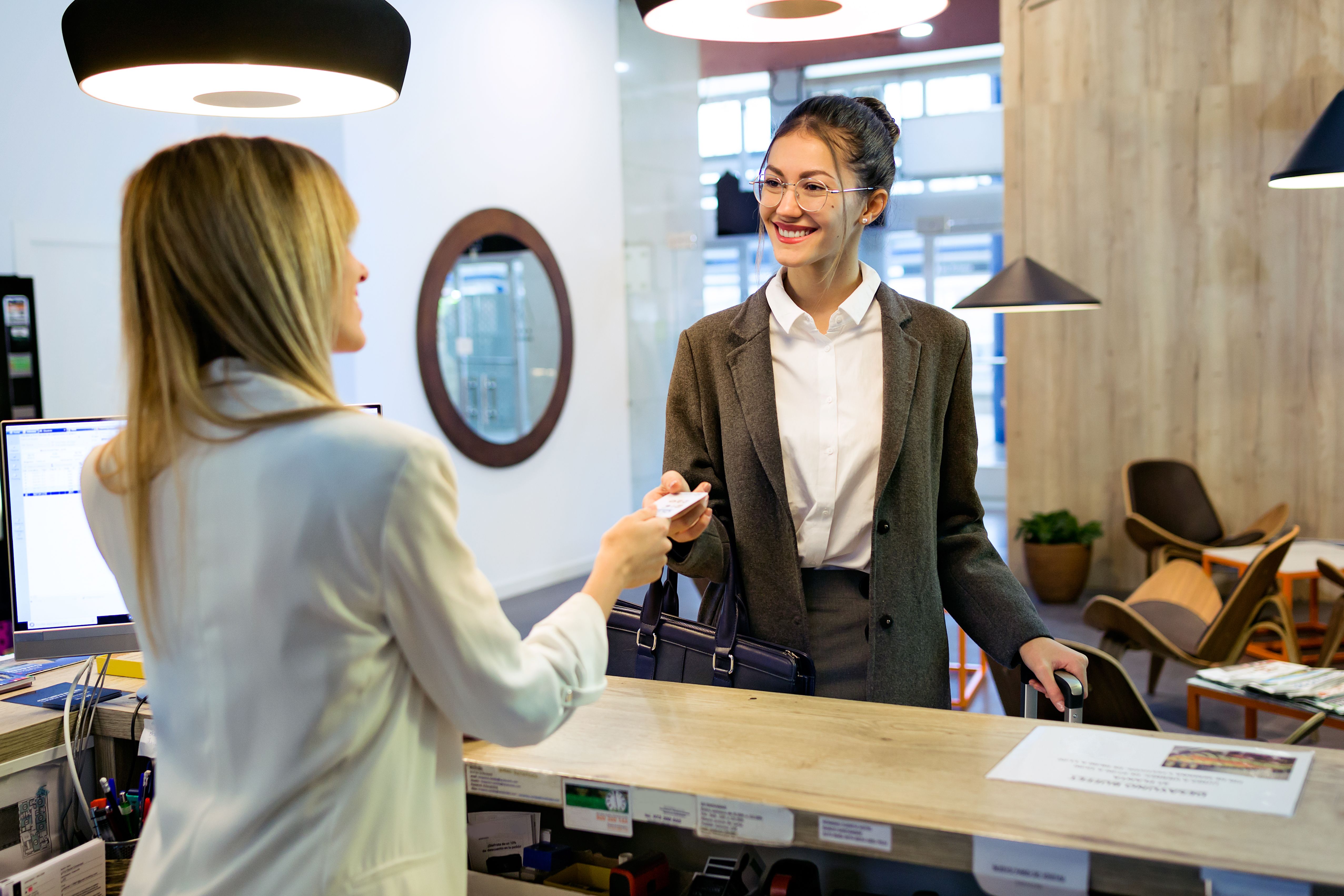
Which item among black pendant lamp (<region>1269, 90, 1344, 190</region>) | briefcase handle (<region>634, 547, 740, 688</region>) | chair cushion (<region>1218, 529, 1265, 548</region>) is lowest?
chair cushion (<region>1218, 529, 1265, 548</region>)

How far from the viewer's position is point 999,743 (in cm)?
138

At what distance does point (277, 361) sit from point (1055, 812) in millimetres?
910

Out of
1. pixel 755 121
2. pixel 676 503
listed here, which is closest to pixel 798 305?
pixel 676 503

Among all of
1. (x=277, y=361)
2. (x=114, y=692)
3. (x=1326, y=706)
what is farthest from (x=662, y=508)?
(x=1326, y=706)

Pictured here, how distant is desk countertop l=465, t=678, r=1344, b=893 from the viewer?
1062 mm

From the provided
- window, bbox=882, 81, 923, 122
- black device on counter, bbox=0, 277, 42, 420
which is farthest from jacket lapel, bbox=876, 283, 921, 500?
window, bbox=882, 81, 923, 122

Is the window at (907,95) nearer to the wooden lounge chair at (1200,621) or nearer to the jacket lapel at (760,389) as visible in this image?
the wooden lounge chair at (1200,621)

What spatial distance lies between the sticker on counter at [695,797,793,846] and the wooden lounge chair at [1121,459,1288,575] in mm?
5781

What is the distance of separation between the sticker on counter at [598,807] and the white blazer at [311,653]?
0.98ft

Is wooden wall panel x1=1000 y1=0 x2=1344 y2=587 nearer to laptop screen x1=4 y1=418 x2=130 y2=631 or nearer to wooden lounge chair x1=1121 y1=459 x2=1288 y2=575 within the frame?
wooden lounge chair x1=1121 y1=459 x2=1288 y2=575

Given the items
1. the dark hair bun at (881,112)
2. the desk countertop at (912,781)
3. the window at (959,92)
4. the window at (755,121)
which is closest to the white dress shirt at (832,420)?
the dark hair bun at (881,112)

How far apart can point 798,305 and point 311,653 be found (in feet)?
4.06

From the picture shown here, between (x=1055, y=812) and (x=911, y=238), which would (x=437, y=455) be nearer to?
(x=1055, y=812)

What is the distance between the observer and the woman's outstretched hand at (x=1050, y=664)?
5.72ft
